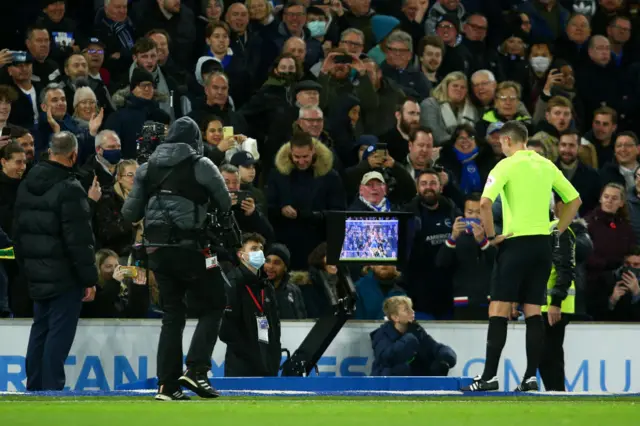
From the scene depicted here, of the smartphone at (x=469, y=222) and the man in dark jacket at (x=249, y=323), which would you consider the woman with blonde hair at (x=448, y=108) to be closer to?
the smartphone at (x=469, y=222)

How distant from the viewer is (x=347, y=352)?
50.8ft

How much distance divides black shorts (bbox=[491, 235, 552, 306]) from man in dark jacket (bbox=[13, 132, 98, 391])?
3.50 meters

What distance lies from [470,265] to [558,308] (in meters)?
1.66

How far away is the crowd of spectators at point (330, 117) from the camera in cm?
1602

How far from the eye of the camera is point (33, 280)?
45.0 ft

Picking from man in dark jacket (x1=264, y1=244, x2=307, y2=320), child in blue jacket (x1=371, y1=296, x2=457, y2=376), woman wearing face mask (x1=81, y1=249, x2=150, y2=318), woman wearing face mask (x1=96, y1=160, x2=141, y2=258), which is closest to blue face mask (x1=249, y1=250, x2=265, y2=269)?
man in dark jacket (x1=264, y1=244, x2=307, y2=320)

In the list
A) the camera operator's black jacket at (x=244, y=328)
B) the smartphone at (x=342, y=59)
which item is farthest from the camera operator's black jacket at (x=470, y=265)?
the smartphone at (x=342, y=59)

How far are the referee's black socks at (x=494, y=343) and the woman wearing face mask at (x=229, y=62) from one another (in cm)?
683

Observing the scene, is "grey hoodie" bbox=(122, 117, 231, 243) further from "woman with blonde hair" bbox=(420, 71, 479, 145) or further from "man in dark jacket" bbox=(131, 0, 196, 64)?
"man in dark jacket" bbox=(131, 0, 196, 64)

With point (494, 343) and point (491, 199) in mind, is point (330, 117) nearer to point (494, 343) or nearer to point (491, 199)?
point (491, 199)

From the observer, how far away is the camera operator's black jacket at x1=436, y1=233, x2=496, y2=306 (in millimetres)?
16203

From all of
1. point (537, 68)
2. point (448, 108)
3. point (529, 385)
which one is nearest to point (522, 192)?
point (529, 385)

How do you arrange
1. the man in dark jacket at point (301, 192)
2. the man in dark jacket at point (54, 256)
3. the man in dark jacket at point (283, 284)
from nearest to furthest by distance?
the man in dark jacket at point (54, 256) < the man in dark jacket at point (283, 284) < the man in dark jacket at point (301, 192)

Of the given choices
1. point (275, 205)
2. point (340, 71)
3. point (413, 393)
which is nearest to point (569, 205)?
point (413, 393)
